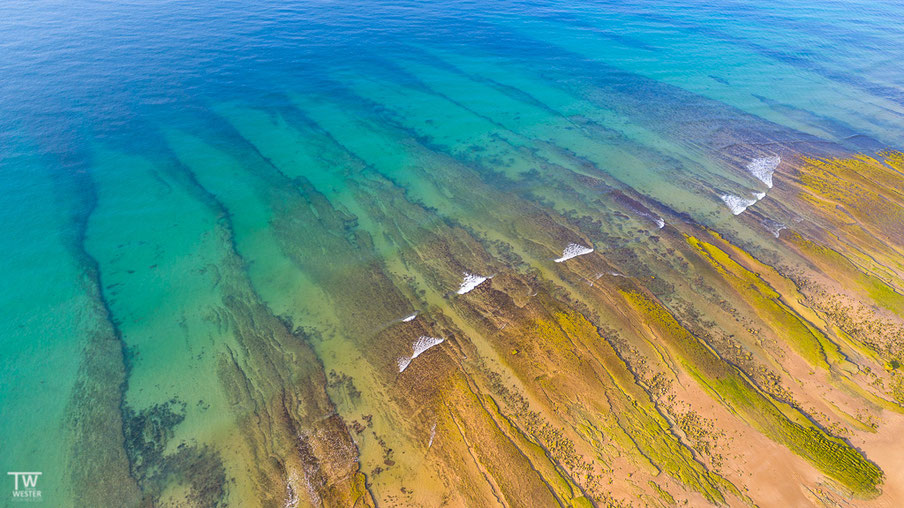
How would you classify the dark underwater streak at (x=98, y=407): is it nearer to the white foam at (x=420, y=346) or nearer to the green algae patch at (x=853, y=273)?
the white foam at (x=420, y=346)

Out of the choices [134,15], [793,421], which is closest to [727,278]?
[793,421]

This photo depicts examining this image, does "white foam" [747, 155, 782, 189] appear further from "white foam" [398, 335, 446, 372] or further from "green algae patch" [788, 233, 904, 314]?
"white foam" [398, 335, 446, 372]

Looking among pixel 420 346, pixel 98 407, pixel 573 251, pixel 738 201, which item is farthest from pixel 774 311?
pixel 98 407

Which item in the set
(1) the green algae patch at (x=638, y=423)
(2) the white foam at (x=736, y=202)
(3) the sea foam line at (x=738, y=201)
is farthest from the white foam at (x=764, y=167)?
(1) the green algae patch at (x=638, y=423)

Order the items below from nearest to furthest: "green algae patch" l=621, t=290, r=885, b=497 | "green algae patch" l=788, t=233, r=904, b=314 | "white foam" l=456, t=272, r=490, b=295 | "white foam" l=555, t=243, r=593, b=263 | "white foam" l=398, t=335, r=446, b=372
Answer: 1. "green algae patch" l=621, t=290, r=885, b=497
2. "white foam" l=398, t=335, r=446, b=372
3. "green algae patch" l=788, t=233, r=904, b=314
4. "white foam" l=456, t=272, r=490, b=295
5. "white foam" l=555, t=243, r=593, b=263

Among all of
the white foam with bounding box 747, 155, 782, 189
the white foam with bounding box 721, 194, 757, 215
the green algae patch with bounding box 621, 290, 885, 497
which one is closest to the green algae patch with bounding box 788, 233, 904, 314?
the white foam with bounding box 721, 194, 757, 215

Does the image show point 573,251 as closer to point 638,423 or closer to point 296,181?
point 638,423
